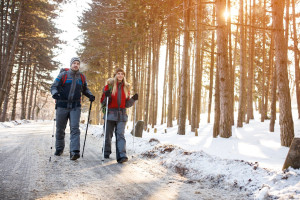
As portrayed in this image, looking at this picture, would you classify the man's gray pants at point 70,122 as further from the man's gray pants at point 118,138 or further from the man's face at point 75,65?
the man's face at point 75,65

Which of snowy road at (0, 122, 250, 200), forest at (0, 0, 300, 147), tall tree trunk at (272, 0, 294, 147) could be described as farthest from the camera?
forest at (0, 0, 300, 147)

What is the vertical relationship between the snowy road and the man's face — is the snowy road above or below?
below

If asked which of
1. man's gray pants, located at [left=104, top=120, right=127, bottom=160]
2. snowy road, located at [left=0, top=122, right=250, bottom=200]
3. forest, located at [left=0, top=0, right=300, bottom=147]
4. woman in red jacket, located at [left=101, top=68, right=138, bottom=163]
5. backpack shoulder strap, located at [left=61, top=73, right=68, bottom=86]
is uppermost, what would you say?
forest, located at [left=0, top=0, right=300, bottom=147]

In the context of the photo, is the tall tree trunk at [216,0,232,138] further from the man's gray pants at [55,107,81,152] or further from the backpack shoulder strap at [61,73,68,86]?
the backpack shoulder strap at [61,73,68,86]

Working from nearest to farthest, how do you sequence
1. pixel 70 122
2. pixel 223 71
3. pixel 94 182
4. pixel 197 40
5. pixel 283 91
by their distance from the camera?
pixel 94 182, pixel 70 122, pixel 283 91, pixel 223 71, pixel 197 40

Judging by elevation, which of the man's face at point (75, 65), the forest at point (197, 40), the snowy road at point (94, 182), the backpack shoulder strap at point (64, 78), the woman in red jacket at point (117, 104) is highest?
the forest at point (197, 40)

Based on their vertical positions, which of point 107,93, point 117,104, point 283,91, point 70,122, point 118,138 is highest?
point 283,91

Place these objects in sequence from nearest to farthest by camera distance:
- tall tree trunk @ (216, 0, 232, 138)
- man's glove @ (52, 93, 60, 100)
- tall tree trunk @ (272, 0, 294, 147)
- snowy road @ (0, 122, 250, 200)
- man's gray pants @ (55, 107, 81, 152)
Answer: snowy road @ (0, 122, 250, 200)
man's glove @ (52, 93, 60, 100)
man's gray pants @ (55, 107, 81, 152)
tall tree trunk @ (272, 0, 294, 147)
tall tree trunk @ (216, 0, 232, 138)

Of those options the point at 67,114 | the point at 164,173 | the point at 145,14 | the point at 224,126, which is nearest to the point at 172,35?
the point at 145,14

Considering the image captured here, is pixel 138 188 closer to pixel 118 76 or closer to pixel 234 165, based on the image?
pixel 234 165

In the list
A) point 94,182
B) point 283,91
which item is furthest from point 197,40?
point 94,182

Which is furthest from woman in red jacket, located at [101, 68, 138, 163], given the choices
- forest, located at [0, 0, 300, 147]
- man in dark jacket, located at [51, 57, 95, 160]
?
forest, located at [0, 0, 300, 147]

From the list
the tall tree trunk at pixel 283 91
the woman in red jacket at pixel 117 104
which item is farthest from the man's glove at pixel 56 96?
the tall tree trunk at pixel 283 91

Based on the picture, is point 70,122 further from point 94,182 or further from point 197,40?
point 197,40
